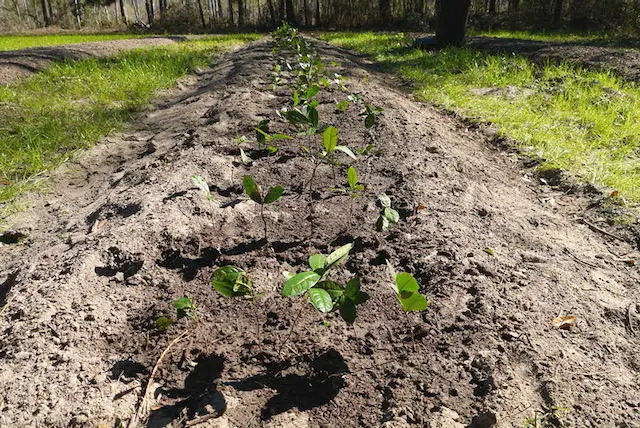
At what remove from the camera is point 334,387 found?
1192 millimetres

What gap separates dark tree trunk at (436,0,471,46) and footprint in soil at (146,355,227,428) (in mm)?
7819

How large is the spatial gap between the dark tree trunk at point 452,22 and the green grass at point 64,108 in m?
4.39

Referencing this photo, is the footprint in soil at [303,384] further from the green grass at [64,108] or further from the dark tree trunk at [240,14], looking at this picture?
the dark tree trunk at [240,14]

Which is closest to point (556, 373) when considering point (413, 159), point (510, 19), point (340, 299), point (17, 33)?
point (340, 299)

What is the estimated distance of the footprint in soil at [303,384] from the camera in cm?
115

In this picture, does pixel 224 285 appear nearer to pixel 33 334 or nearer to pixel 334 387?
pixel 334 387

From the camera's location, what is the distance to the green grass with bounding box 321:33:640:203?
2709mm

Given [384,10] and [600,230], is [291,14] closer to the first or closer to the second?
[384,10]

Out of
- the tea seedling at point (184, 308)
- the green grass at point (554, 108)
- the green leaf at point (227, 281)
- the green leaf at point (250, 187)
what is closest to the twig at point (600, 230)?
the green grass at point (554, 108)

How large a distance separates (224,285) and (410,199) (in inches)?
40.4

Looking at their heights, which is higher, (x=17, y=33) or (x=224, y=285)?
(x=17, y=33)

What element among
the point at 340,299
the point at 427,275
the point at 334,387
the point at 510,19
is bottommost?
the point at 334,387

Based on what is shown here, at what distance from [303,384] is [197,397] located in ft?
0.90

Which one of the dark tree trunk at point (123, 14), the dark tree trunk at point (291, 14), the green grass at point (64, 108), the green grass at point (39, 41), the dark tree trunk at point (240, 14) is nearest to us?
the green grass at point (64, 108)
